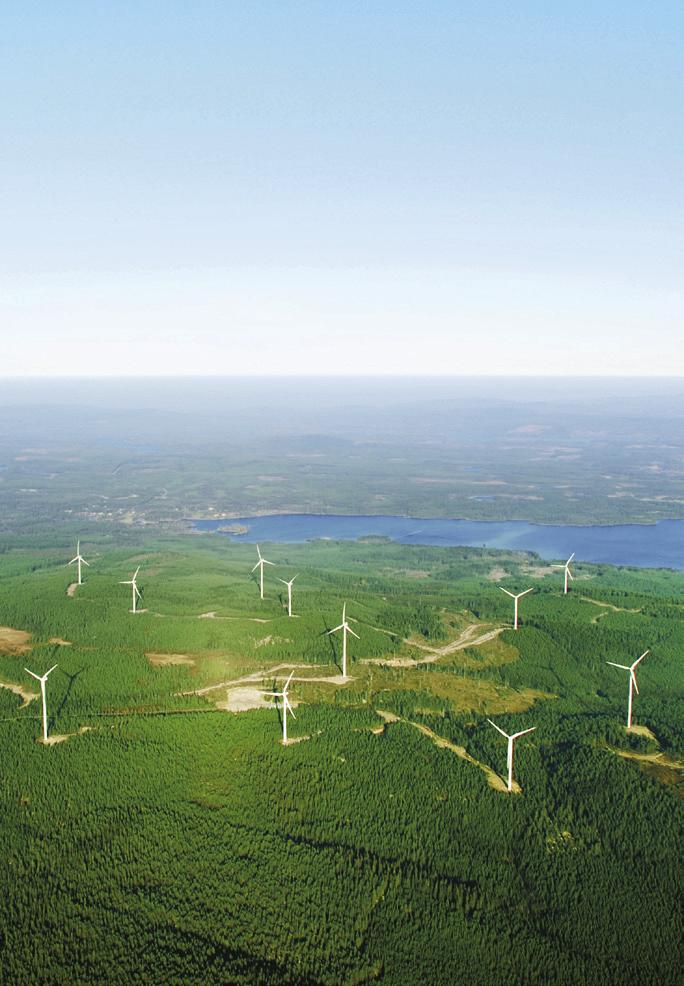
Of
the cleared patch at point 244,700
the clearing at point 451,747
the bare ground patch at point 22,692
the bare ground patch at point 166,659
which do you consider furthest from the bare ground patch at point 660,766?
the bare ground patch at point 22,692

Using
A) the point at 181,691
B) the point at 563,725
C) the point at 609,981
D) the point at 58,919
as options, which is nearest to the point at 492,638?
the point at 563,725

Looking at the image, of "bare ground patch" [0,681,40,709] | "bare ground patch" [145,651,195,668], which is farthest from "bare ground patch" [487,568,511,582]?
"bare ground patch" [0,681,40,709]

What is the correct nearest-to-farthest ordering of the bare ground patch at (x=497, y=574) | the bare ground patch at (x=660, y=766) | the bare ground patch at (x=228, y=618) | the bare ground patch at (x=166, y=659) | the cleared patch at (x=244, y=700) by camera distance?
1. the bare ground patch at (x=660, y=766)
2. the cleared patch at (x=244, y=700)
3. the bare ground patch at (x=166, y=659)
4. the bare ground patch at (x=228, y=618)
5. the bare ground patch at (x=497, y=574)

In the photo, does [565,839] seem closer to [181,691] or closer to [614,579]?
[181,691]

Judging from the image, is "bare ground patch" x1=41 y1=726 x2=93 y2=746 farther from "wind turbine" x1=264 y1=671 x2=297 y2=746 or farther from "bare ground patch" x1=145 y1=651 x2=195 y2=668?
"wind turbine" x1=264 y1=671 x2=297 y2=746

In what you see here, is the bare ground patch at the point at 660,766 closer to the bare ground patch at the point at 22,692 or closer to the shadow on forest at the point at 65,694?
the shadow on forest at the point at 65,694

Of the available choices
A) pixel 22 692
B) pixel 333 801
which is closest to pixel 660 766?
pixel 333 801

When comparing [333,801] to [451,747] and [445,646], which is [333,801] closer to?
[451,747]
